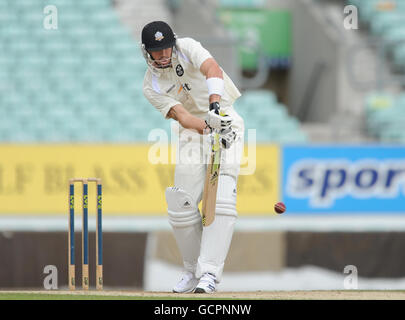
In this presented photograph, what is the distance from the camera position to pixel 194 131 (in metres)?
5.58

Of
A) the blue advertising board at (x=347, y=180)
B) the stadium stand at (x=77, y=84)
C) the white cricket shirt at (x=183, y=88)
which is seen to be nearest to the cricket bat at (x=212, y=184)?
the white cricket shirt at (x=183, y=88)

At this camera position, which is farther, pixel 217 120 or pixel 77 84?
pixel 77 84

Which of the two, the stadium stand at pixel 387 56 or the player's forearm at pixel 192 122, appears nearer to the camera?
the player's forearm at pixel 192 122

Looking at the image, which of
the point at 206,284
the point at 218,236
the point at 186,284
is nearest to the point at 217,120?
the point at 218,236

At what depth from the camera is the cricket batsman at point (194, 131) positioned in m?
5.32

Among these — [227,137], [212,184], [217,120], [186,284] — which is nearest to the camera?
[217,120]

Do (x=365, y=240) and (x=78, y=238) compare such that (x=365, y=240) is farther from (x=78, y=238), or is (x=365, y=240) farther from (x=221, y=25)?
(x=221, y=25)

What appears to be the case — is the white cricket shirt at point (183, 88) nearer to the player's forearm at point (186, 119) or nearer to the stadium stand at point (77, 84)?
the player's forearm at point (186, 119)

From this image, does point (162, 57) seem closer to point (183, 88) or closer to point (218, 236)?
point (183, 88)

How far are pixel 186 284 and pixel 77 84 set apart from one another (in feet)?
17.8

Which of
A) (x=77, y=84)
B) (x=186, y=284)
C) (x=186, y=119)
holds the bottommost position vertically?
(x=186, y=284)

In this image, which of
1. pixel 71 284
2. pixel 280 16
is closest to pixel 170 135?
pixel 71 284

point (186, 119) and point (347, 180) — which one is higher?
point (186, 119)

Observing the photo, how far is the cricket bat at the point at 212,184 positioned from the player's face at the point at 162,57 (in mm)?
545
